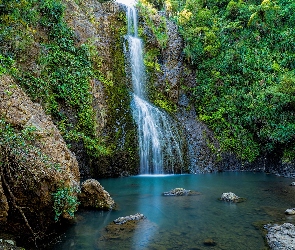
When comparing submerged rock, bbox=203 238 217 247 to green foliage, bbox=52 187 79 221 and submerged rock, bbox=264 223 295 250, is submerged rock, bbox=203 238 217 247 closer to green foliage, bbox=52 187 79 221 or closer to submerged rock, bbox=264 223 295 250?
submerged rock, bbox=264 223 295 250

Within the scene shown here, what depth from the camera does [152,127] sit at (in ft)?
50.9

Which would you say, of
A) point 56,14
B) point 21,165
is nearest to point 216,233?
point 21,165

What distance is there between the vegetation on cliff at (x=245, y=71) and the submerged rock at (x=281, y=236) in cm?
912

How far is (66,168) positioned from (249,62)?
14838 millimetres

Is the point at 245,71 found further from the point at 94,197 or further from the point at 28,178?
the point at 28,178

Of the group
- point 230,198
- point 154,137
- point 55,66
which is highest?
point 55,66

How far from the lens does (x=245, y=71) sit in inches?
693

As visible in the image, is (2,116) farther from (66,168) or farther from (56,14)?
(56,14)

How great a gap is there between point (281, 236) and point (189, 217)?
2.26 meters

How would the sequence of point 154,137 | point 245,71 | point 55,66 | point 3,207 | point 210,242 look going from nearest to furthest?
point 3,207 → point 210,242 → point 55,66 → point 154,137 → point 245,71

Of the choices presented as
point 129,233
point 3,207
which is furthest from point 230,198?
point 3,207

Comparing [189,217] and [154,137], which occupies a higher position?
[154,137]

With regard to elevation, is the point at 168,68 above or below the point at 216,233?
above

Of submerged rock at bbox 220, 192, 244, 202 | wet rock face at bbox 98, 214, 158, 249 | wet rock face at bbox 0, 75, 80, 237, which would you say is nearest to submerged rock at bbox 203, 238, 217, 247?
wet rock face at bbox 98, 214, 158, 249
